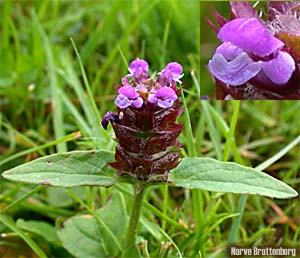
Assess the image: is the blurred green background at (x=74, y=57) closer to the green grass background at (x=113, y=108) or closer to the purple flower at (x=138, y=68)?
the green grass background at (x=113, y=108)

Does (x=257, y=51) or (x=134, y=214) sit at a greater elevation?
(x=257, y=51)

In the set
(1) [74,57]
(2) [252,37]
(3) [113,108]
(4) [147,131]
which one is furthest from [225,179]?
(1) [74,57]

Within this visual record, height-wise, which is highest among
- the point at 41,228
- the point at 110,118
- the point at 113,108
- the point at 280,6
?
the point at 280,6

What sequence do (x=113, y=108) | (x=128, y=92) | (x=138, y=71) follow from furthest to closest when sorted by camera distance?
(x=113, y=108) < (x=138, y=71) < (x=128, y=92)

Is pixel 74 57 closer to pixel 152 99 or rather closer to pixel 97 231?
pixel 97 231

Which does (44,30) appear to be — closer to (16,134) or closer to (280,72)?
(16,134)

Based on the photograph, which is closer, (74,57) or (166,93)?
(166,93)
